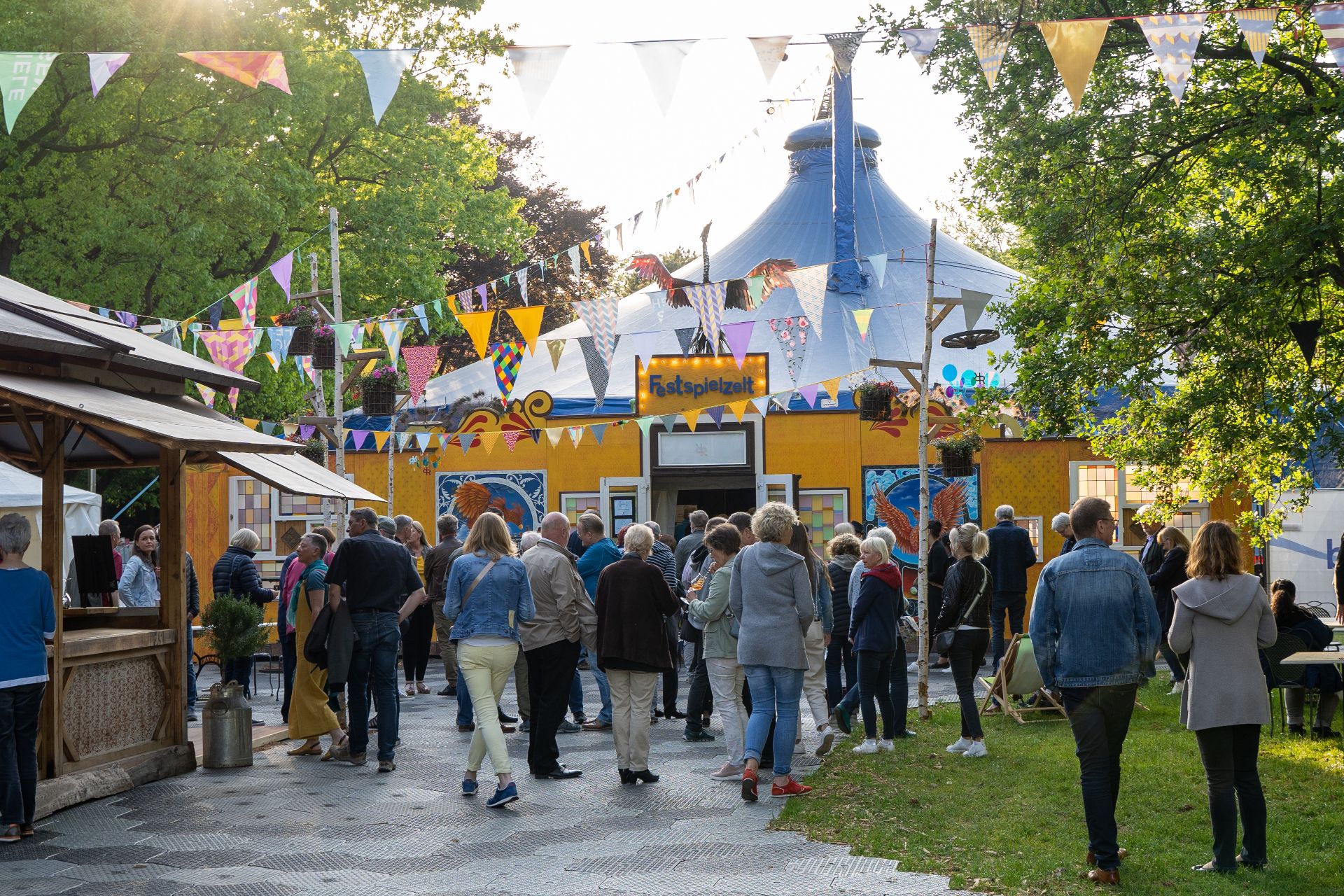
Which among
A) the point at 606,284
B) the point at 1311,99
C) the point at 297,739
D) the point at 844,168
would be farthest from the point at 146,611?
the point at 606,284

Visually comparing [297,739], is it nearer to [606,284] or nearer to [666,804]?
[666,804]

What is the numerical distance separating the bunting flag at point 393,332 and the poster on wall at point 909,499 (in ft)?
19.4

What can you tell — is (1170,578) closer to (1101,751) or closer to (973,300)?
(973,300)

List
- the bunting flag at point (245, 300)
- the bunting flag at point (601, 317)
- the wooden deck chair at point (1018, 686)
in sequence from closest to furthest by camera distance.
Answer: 1. the wooden deck chair at point (1018, 686)
2. the bunting flag at point (601, 317)
3. the bunting flag at point (245, 300)

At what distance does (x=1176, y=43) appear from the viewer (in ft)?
24.1

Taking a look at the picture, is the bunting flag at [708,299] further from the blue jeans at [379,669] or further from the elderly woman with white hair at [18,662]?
the elderly woman with white hair at [18,662]

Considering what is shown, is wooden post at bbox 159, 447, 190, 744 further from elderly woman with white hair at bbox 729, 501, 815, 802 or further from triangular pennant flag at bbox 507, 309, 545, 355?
triangular pennant flag at bbox 507, 309, 545, 355

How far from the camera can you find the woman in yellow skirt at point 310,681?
8.98 meters

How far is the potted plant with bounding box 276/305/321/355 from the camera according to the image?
13.4 metres

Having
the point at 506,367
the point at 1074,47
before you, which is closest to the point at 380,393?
the point at 506,367

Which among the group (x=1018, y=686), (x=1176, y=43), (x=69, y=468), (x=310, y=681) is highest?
(x=1176, y=43)

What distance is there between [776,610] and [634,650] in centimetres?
88

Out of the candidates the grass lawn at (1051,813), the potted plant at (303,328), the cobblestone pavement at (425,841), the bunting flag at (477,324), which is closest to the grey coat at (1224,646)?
the grass lawn at (1051,813)

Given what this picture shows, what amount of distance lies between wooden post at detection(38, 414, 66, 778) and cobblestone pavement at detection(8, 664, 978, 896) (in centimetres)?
38
